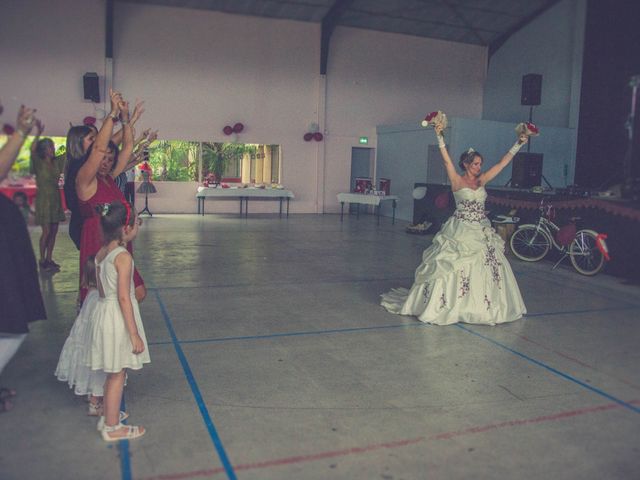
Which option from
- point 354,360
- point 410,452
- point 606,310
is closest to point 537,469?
point 410,452

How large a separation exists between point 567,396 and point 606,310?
276 cm

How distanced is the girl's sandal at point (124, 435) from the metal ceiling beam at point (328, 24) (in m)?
14.6

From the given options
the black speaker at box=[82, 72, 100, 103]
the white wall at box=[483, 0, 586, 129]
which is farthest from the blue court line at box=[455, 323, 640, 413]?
the white wall at box=[483, 0, 586, 129]

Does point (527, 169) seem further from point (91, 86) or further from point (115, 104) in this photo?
point (91, 86)

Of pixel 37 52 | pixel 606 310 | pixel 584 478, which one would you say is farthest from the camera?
pixel 37 52

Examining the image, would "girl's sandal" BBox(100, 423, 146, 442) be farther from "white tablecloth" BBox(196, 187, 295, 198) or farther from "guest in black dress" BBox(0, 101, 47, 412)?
"white tablecloth" BBox(196, 187, 295, 198)

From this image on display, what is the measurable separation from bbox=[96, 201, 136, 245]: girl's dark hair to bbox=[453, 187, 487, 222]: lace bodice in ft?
11.7

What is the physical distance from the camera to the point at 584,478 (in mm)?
2744

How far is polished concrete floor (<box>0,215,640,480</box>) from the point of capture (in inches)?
111

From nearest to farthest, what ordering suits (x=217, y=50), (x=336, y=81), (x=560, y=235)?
(x=560, y=235) < (x=217, y=50) < (x=336, y=81)

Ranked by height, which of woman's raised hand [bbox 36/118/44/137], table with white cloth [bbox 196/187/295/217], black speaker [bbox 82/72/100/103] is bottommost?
table with white cloth [bbox 196/187/295/217]

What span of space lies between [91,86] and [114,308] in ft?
43.6

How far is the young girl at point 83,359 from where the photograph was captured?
119 inches

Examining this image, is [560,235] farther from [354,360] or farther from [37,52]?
[37,52]
